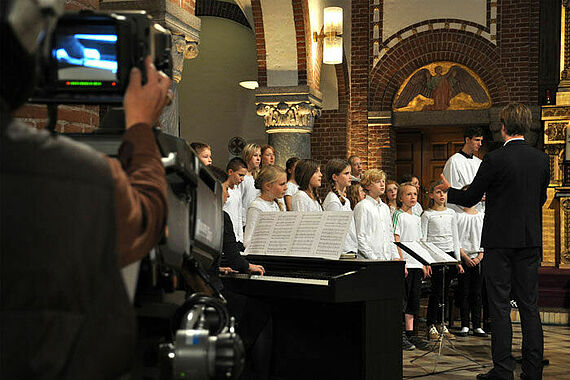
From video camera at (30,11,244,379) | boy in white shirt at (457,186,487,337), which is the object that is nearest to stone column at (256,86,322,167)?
boy in white shirt at (457,186,487,337)

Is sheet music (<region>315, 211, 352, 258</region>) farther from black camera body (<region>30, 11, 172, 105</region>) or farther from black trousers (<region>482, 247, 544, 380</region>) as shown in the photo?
black camera body (<region>30, 11, 172, 105</region>)

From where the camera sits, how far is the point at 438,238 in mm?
7840

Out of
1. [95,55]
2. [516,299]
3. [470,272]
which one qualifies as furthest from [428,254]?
[95,55]

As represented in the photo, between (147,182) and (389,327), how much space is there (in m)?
3.03

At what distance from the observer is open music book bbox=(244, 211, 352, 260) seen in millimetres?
4578

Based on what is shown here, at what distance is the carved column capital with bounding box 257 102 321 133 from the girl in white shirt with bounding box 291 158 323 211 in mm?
3180

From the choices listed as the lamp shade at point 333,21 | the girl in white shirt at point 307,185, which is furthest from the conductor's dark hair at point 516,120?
the lamp shade at point 333,21

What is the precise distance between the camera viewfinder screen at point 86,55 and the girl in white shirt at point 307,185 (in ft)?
14.5

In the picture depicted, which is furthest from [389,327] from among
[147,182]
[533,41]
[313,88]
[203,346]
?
[533,41]

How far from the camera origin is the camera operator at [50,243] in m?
1.47

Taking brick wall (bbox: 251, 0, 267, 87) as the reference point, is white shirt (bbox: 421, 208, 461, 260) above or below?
below

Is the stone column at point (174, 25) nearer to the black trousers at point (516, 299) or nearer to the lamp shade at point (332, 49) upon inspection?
the black trousers at point (516, 299)

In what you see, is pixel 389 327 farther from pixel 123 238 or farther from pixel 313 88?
pixel 313 88

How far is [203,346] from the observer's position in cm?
191
